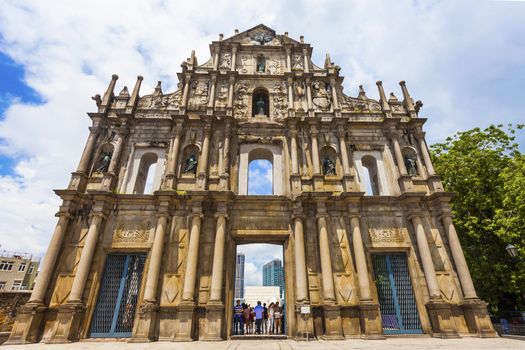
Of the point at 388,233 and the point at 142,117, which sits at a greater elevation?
the point at 142,117

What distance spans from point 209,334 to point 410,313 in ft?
25.8

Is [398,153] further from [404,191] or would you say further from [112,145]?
[112,145]

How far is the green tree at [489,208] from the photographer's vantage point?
13898mm

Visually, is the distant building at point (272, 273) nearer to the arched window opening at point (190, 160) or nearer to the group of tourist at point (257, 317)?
the group of tourist at point (257, 317)

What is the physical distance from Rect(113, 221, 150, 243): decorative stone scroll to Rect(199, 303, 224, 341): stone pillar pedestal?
13.5ft

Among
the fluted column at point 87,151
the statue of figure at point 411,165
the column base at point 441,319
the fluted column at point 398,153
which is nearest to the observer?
the column base at point 441,319

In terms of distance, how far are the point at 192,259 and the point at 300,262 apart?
166 inches

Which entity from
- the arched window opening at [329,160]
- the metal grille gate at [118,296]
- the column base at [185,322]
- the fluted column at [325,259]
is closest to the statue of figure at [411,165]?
the arched window opening at [329,160]

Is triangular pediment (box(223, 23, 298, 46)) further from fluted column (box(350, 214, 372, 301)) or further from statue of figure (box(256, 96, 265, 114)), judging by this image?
fluted column (box(350, 214, 372, 301))

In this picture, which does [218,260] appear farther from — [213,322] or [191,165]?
[191,165]

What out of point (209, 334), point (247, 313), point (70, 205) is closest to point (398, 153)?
point (247, 313)

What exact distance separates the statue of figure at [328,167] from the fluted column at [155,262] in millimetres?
7739

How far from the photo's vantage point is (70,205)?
39.9 feet

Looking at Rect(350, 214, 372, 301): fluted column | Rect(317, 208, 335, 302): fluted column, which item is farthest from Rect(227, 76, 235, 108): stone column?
Rect(350, 214, 372, 301): fluted column
